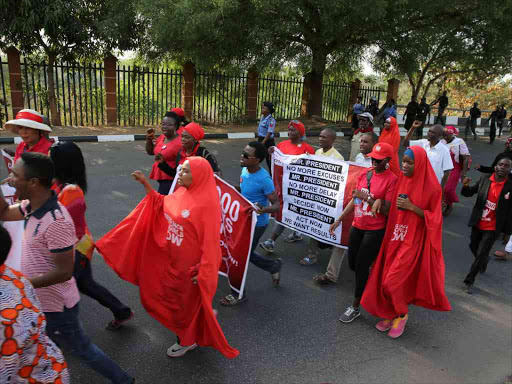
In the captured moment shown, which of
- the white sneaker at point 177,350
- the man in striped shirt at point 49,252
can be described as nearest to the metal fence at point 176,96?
the white sneaker at point 177,350

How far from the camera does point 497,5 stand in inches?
576

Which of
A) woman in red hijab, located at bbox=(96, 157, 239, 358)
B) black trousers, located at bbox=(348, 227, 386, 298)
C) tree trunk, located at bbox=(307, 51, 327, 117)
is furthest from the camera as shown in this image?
tree trunk, located at bbox=(307, 51, 327, 117)

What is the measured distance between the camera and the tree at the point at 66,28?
13.2 metres

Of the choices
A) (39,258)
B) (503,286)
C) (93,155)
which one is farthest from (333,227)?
(93,155)

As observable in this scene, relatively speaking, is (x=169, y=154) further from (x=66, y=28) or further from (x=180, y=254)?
(x=66, y=28)

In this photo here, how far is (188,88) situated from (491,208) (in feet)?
46.9

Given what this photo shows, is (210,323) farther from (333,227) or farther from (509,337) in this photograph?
(509,337)

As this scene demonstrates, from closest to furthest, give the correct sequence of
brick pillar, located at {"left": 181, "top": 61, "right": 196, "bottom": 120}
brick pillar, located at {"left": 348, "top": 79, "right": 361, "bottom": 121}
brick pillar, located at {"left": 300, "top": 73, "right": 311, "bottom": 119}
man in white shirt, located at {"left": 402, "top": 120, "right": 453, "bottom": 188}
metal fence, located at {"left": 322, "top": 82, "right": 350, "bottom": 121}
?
man in white shirt, located at {"left": 402, "top": 120, "right": 453, "bottom": 188}, brick pillar, located at {"left": 181, "top": 61, "right": 196, "bottom": 120}, brick pillar, located at {"left": 300, "top": 73, "right": 311, "bottom": 119}, metal fence, located at {"left": 322, "top": 82, "right": 350, "bottom": 121}, brick pillar, located at {"left": 348, "top": 79, "right": 361, "bottom": 121}

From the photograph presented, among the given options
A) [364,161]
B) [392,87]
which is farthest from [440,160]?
[392,87]

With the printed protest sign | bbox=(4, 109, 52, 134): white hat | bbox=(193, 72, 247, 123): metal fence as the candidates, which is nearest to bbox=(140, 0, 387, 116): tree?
bbox=(193, 72, 247, 123): metal fence

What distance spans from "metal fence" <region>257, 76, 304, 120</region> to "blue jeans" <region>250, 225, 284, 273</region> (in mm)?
15429

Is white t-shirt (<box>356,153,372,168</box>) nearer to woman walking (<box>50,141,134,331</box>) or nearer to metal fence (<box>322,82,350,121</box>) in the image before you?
woman walking (<box>50,141,134,331</box>)

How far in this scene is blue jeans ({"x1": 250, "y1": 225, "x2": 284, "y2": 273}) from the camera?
175 inches

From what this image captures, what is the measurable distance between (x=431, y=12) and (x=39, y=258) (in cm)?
1571
